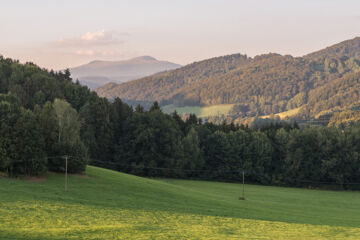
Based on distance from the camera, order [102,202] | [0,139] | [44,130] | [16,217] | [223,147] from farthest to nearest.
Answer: [223,147] < [44,130] < [0,139] < [102,202] < [16,217]

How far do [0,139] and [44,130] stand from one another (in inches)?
266

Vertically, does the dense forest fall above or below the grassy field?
above

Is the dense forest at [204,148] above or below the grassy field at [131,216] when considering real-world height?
above

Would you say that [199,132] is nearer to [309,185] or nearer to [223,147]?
[223,147]

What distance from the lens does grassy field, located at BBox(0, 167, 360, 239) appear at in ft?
103

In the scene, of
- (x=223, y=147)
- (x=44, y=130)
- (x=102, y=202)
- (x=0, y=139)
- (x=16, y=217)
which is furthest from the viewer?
(x=223, y=147)

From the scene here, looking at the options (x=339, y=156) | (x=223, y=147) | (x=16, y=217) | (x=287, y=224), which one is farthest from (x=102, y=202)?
(x=339, y=156)

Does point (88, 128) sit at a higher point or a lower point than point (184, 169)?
higher

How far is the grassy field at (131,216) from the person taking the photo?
31500 millimetres

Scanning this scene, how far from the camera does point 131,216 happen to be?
129 ft

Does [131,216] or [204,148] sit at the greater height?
[204,148]

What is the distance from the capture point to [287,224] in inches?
1622

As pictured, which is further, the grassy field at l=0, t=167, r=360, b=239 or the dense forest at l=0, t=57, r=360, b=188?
the dense forest at l=0, t=57, r=360, b=188

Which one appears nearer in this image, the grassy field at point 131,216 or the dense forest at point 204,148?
the grassy field at point 131,216
